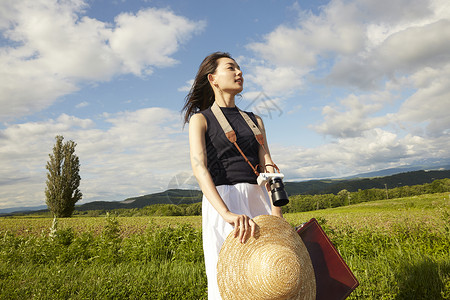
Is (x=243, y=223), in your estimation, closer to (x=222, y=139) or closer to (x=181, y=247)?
(x=222, y=139)

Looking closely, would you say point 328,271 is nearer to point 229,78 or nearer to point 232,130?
point 232,130

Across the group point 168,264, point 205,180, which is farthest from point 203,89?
point 168,264

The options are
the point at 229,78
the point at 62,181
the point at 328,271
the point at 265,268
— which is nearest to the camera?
the point at 265,268

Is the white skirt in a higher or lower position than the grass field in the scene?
higher

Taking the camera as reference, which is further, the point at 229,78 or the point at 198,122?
the point at 229,78

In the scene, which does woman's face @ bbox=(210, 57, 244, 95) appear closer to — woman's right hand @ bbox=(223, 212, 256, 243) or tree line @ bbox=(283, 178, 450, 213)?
woman's right hand @ bbox=(223, 212, 256, 243)

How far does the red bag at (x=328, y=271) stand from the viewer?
7.23ft

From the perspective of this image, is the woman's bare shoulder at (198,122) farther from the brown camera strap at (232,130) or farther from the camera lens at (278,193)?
the camera lens at (278,193)

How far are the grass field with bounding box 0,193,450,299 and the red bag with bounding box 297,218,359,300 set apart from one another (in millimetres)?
2099

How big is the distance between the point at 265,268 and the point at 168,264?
481 cm

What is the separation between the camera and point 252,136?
2.41 m

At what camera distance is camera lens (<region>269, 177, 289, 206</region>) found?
2.03 metres

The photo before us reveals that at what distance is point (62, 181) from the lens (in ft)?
136

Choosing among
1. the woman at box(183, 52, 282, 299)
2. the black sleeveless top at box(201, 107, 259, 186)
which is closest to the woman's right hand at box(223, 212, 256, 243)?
the woman at box(183, 52, 282, 299)
